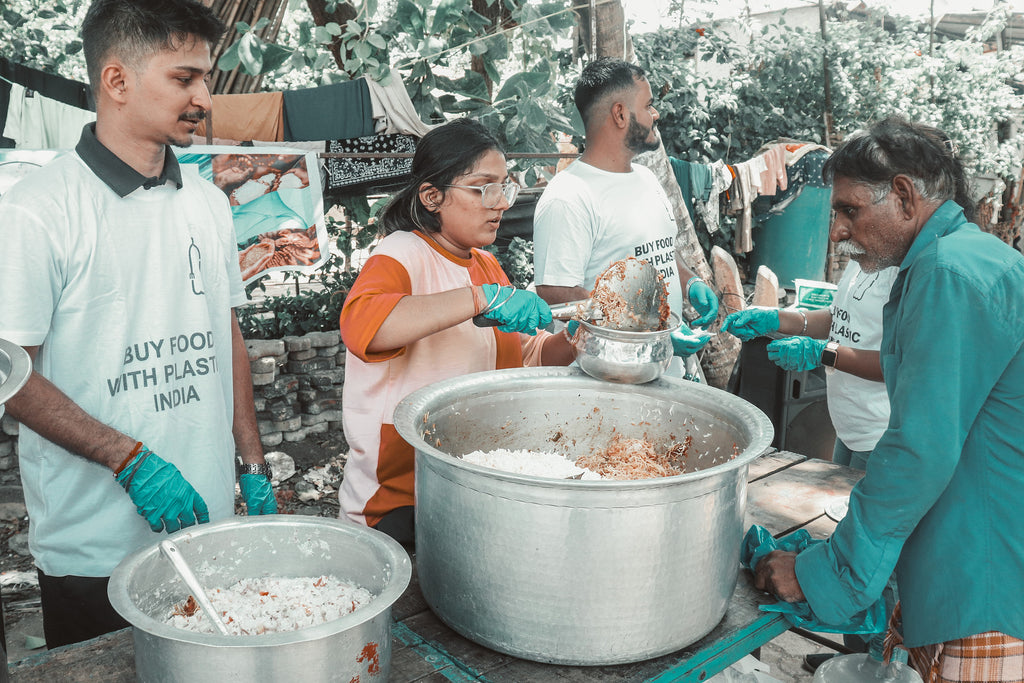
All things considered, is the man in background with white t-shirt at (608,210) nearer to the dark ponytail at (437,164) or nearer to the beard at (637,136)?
the beard at (637,136)

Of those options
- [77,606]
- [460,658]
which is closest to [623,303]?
[460,658]

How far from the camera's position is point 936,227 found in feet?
5.33

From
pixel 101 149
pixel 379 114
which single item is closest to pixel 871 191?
pixel 101 149

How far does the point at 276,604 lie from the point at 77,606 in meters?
0.88

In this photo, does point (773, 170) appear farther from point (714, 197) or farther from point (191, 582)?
point (191, 582)

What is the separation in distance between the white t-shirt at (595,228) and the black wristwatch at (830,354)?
61 centimetres

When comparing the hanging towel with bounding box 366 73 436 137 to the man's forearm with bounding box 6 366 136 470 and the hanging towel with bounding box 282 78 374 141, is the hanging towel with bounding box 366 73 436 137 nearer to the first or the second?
the hanging towel with bounding box 282 78 374 141

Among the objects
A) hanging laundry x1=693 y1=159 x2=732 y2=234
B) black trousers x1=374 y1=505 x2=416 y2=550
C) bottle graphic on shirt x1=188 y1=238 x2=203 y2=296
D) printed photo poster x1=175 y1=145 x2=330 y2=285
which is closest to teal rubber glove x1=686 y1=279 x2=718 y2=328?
black trousers x1=374 y1=505 x2=416 y2=550

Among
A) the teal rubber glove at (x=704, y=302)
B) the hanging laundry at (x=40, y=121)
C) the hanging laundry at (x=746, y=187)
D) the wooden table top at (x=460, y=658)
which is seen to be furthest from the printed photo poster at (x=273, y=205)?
the hanging laundry at (x=746, y=187)

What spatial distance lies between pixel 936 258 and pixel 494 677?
1160 millimetres

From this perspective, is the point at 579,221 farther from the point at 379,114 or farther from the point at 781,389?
the point at 379,114

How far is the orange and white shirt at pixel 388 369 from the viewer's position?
184 centimetres

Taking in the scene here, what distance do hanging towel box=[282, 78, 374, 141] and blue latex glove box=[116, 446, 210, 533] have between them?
172 inches

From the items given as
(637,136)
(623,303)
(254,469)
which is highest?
(637,136)
